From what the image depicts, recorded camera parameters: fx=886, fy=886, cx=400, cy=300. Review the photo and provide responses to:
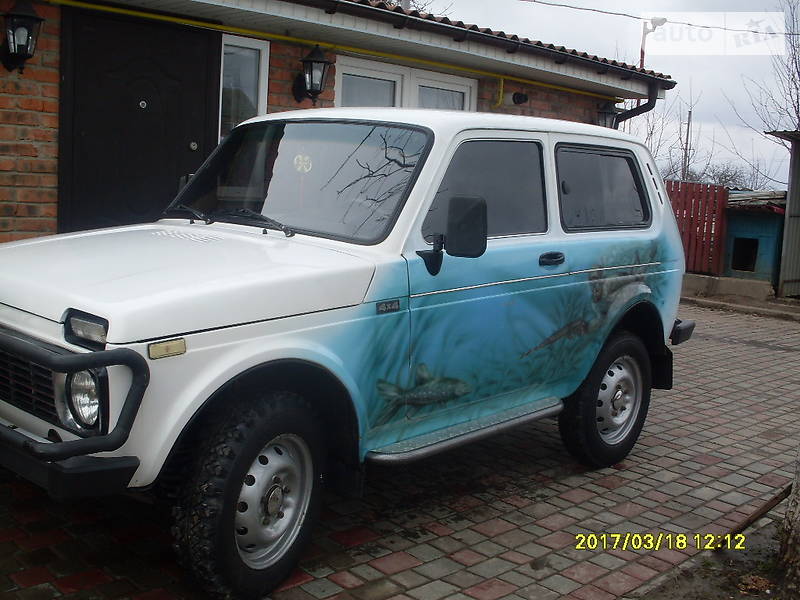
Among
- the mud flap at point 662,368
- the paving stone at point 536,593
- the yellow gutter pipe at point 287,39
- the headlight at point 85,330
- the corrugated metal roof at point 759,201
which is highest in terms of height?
the yellow gutter pipe at point 287,39

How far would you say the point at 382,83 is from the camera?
33.2 ft

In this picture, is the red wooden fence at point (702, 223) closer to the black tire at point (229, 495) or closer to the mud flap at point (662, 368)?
the mud flap at point (662, 368)

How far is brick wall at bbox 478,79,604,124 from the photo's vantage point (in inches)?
440

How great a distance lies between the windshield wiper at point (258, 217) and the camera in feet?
14.1

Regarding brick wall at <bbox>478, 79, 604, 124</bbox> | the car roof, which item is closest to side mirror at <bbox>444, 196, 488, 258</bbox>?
the car roof

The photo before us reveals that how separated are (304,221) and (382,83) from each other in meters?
6.12

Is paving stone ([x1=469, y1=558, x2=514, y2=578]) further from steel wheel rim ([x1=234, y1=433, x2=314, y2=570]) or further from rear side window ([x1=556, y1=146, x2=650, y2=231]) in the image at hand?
rear side window ([x1=556, y1=146, x2=650, y2=231])

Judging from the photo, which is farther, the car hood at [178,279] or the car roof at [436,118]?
the car roof at [436,118]

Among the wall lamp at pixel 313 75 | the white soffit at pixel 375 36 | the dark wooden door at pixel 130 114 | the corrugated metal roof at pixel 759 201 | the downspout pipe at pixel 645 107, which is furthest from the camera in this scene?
the corrugated metal roof at pixel 759 201

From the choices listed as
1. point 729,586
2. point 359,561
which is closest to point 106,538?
point 359,561

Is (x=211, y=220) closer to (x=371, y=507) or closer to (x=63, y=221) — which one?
(x=371, y=507)

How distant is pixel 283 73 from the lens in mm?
9008

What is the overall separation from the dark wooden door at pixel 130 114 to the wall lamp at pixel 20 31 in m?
0.51
